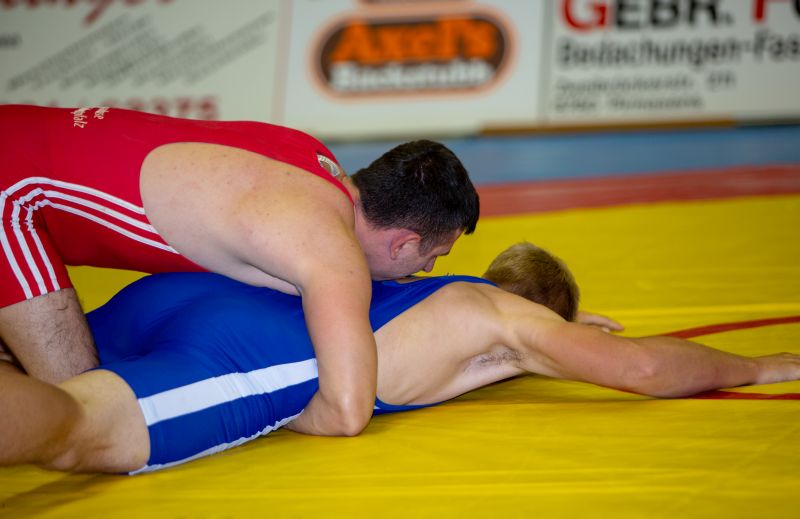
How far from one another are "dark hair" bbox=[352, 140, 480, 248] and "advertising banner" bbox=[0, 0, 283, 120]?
826cm

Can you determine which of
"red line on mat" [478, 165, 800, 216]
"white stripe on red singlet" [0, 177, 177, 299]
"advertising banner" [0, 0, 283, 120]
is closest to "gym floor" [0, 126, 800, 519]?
"white stripe on red singlet" [0, 177, 177, 299]

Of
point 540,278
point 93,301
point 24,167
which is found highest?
point 24,167

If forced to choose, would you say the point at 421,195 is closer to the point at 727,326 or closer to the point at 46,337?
the point at 46,337

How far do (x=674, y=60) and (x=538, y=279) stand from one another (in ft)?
25.4

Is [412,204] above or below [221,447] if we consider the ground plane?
above

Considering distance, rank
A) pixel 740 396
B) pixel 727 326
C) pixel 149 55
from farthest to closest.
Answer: pixel 149 55 → pixel 727 326 → pixel 740 396

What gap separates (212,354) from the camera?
8.72 feet

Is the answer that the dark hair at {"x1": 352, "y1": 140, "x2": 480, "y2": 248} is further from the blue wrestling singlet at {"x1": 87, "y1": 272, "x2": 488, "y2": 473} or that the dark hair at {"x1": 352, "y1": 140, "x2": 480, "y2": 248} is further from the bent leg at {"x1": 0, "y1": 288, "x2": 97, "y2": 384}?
the bent leg at {"x1": 0, "y1": 288, "x2": 97, "y2": 384}

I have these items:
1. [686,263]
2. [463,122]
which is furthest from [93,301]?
[463,122]

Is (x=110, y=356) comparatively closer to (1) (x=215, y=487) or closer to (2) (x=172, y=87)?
(1) (x=215, y=487)

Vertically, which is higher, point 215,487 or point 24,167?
Answer: point 24,167

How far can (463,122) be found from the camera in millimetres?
10828

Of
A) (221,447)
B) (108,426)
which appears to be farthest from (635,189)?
(108,426)

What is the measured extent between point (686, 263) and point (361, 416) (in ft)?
8.56
